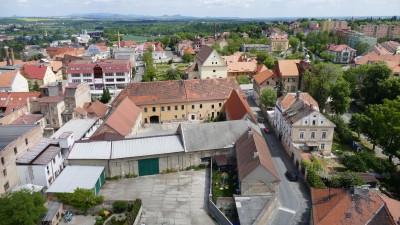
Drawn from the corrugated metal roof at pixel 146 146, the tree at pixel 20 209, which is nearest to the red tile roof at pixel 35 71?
the corrugated metal roof at pixel 146 146

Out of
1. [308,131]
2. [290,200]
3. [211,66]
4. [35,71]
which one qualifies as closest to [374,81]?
[308,131]

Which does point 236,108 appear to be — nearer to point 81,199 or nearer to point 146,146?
point 146,146

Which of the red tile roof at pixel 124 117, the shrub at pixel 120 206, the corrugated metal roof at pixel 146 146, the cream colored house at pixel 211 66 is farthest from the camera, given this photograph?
the cream colored house at pixel 211 66

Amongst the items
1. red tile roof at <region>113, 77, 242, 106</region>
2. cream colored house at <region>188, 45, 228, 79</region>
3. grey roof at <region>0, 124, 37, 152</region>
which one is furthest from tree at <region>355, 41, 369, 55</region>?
grey roof at <region>0, 124, 37, 152</region>

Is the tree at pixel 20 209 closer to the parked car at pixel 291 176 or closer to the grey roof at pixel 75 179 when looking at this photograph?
the grey roof at pixel 75 179

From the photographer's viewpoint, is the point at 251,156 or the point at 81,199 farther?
the point at 251,156

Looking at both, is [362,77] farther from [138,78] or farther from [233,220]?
[138,78]
